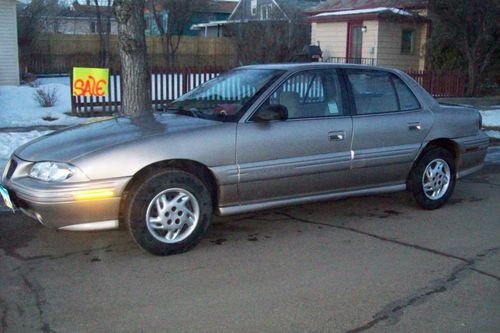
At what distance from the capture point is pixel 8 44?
20219 mm

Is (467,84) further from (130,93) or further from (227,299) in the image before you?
(227,299)

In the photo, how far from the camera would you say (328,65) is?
6098 millimetres

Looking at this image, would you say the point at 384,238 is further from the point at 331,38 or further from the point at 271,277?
the point at 331,38

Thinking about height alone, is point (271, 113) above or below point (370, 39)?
below

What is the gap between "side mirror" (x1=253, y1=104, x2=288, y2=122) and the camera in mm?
5363

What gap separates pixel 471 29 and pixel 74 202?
58.5ft

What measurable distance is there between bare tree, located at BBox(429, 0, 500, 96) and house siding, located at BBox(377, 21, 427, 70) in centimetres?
275

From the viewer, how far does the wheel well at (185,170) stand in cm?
486

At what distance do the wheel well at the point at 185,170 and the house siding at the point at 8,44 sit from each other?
56.4 ft

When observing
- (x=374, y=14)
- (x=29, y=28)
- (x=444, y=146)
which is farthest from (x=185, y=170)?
(x=29, y=28)

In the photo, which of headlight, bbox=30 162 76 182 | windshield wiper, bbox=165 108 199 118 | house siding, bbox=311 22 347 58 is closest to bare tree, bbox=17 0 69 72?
house siding, bbox=311 22 347 58

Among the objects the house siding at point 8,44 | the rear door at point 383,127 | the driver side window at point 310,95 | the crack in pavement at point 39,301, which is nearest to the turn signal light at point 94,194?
the crack in pavement at point 39,301

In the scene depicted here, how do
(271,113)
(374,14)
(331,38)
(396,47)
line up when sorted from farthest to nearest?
(331,38) → (396,47) → (374,14) → (271,113)

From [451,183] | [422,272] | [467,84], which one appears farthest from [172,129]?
[467,84]
